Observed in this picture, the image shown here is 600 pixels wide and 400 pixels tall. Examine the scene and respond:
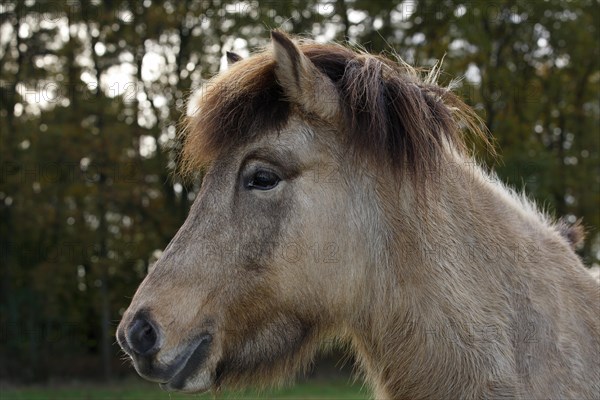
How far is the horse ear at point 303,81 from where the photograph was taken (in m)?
3.62

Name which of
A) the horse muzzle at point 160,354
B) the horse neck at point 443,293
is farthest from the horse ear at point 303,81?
the horse muzzle at point 160,354

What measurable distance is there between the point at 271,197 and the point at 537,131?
2746cm

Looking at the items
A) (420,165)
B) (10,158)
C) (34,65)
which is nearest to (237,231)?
(420,165)

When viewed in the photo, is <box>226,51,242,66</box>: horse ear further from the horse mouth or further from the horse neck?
the horse mouth

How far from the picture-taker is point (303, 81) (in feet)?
12.3

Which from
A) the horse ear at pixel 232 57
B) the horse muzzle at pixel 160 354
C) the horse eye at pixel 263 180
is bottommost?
the horse muzzle at pixel 160 354

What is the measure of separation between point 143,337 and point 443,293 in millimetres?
1586

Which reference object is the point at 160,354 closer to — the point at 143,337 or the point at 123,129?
the point at 143,337

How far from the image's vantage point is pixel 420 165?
3.84 m

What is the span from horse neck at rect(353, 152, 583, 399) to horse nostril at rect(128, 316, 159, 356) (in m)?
1.15

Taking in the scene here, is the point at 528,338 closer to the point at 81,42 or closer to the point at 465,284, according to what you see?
the point at 465,284

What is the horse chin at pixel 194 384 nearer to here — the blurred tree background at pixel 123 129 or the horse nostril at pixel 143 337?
the horse nostril at pixel 143 337

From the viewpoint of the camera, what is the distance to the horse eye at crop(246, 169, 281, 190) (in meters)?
3.78

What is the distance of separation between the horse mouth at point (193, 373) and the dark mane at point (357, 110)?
111 centimetres
